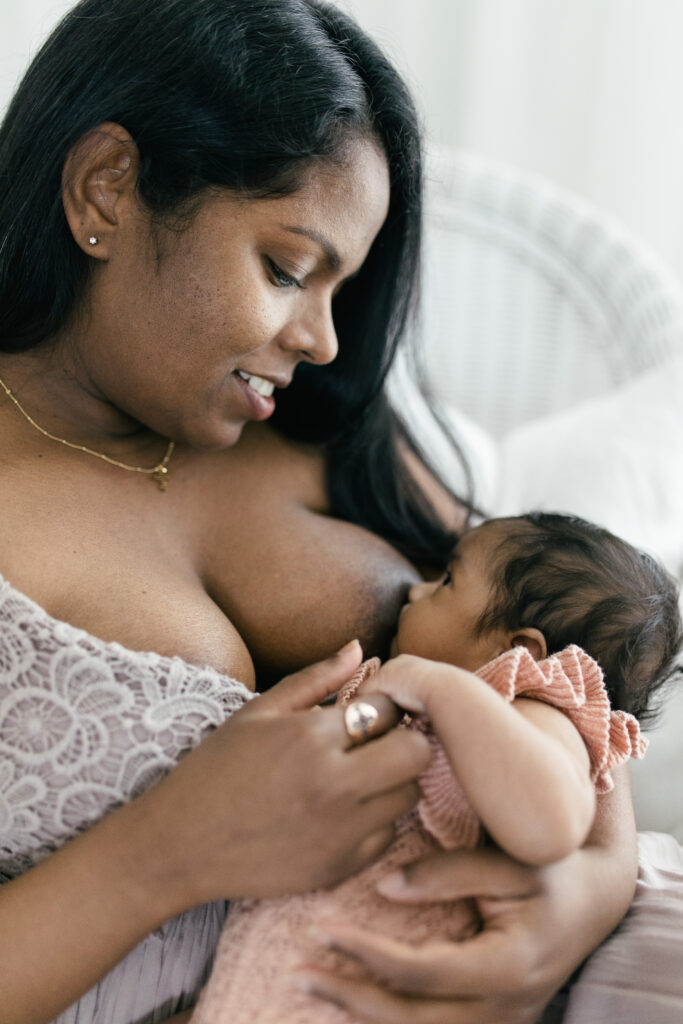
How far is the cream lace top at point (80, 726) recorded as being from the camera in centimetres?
83

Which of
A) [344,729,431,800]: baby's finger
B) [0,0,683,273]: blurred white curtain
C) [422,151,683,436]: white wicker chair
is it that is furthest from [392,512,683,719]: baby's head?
[0,0,683,273]: blurred white curtain

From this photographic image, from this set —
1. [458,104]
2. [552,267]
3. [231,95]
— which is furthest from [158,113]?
[458,104]

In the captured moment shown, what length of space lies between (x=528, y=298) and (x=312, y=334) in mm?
1204

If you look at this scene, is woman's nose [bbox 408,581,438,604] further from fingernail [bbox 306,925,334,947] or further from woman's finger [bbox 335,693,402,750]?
fingernail [bbox 306,925,334,947]

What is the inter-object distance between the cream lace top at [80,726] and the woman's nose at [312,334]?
0.37m

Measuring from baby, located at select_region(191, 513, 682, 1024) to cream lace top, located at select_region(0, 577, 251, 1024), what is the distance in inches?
5.7

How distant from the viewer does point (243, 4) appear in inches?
38.7

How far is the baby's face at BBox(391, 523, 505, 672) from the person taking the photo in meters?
1.00

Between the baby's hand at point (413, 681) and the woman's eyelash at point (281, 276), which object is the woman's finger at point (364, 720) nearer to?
the baby's hand at point (413, 681)

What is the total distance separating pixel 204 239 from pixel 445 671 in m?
0.47

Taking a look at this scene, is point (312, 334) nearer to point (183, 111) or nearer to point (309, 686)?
point (183, 111)

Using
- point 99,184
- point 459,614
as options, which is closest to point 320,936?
point 459,614

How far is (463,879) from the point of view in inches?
30.9

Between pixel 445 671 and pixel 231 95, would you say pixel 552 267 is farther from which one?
pixel 445 671
